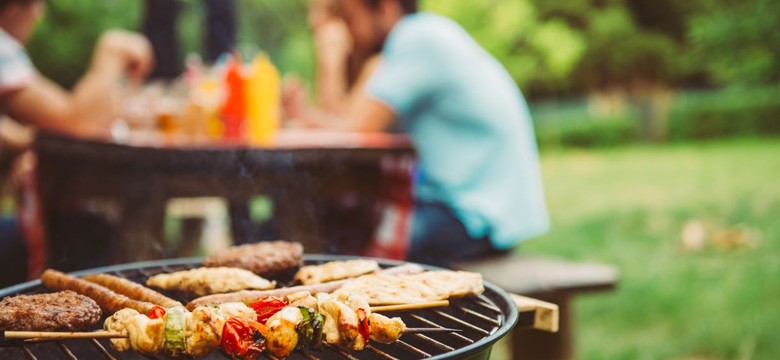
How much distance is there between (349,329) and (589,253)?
589 cm

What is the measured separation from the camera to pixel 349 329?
5.06ft

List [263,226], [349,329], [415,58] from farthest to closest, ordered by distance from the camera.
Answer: [263,226] → [415,58] → [349,329]

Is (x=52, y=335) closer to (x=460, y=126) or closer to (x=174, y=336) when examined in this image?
(x=174, y=336)

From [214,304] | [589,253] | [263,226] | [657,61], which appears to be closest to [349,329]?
[214,304]

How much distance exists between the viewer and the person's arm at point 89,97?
3920mm

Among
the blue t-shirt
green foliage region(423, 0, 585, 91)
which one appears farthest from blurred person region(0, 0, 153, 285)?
green foliage region(423, 0, 585, 91)

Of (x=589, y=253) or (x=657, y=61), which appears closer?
(x=589, y=253)

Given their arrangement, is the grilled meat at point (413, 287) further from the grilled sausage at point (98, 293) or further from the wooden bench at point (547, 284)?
the wooden bench at point (547, 284)

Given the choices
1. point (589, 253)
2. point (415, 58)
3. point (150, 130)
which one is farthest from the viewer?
point (589, 253)

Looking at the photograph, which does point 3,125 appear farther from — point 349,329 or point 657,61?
point 657,61

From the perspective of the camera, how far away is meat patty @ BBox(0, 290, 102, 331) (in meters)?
1.56

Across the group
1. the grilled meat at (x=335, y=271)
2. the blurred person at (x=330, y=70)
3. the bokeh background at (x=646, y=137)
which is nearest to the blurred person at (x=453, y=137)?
the bokeh background at (x=646, y=137)

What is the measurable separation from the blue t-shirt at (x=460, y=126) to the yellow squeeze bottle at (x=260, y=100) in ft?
1.91

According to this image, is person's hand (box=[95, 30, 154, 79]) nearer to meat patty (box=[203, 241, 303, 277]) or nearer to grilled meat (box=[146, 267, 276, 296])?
meat patty (box=[203, 241, 303, 277])
